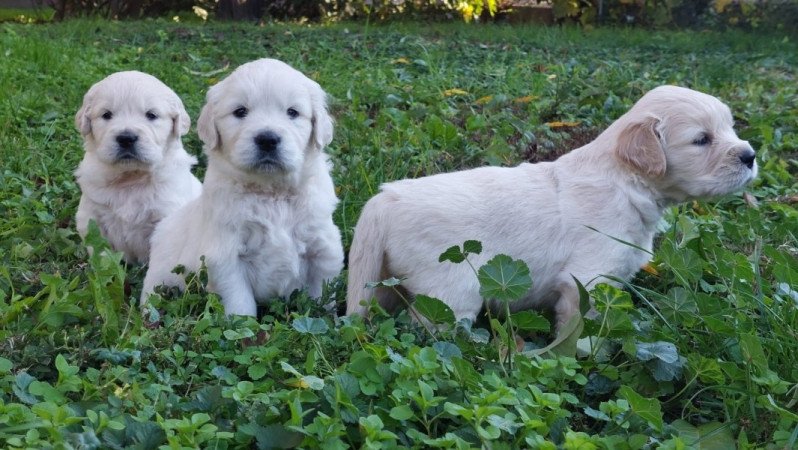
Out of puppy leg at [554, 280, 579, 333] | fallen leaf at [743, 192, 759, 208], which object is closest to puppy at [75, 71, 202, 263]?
puppy leg at [554, 280, 579, 333]

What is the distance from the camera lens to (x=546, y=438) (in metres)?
2.52

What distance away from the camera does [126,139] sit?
4.59 metres

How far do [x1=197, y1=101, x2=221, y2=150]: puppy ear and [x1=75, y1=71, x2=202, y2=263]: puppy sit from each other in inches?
29.3

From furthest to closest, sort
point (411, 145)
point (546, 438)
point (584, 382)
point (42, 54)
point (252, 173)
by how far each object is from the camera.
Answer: point (42, 54), point (411, 145), point (252, 173), point (584, 382), point (546, 438)

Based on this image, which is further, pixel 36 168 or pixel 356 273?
pixel 36 168

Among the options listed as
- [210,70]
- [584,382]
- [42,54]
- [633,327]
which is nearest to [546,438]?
[584,382]

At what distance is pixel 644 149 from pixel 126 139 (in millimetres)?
A: 2454

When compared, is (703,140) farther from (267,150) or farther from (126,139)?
(126,139)

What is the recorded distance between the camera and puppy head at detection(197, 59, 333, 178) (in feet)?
12.4

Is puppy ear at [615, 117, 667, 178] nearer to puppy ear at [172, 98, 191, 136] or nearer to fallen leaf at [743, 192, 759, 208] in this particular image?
fallen leaf at [743, 192, 759, 208]

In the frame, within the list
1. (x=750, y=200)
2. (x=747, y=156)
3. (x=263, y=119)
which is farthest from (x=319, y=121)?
(x=750, y=200)

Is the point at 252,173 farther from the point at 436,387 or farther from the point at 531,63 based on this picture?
the point at 531,63

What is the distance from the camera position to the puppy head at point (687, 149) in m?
3.57

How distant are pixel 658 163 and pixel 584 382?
120 centimetres
